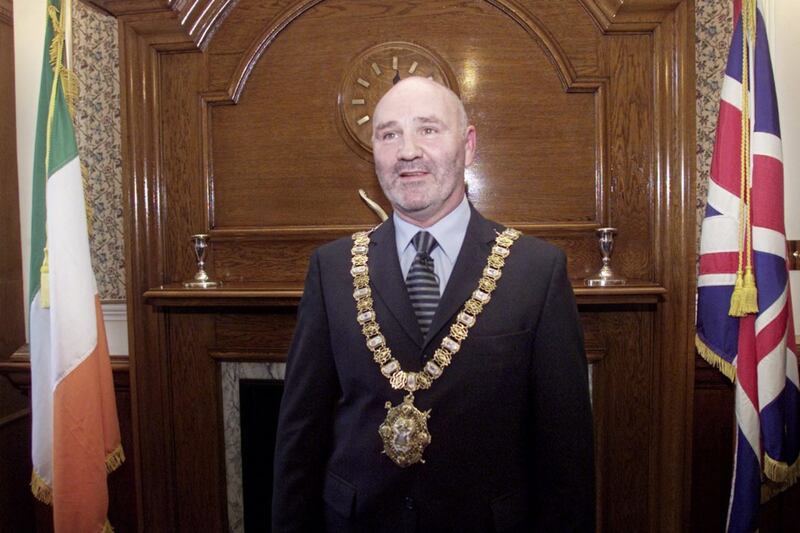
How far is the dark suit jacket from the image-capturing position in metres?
1.21

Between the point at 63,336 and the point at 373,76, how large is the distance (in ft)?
4.72

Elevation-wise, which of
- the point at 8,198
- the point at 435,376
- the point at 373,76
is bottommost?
the point at 435,376

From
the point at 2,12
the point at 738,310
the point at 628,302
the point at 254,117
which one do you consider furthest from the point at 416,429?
the point at 2,12

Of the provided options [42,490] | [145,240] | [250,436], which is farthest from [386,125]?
[42,490]

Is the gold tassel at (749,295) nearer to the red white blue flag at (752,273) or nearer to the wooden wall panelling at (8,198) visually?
the red white blue flag at (752,273)

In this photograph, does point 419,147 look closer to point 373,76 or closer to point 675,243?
point 373,76

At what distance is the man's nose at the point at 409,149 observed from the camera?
1238 mm

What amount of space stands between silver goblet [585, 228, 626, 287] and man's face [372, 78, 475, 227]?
914 mm

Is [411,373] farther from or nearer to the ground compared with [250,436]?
farther from the ground

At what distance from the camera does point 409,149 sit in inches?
48.9

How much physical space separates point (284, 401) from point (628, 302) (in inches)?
47.3

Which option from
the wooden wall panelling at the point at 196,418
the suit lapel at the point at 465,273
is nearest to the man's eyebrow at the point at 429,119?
Result: the suit lapel at the point at 465,273

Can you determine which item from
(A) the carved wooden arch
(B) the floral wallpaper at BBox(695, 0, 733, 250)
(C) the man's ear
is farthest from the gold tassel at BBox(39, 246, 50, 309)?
(B) the floral wallpaper at BBox(695, 0, 733, 250)

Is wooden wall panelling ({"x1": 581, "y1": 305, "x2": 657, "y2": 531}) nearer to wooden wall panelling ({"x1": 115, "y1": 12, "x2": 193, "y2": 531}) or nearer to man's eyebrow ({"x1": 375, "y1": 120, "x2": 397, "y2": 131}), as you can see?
man's eyebrow ({"x1": 375, "y1": 120, "x2": 397, "y2": 131})
